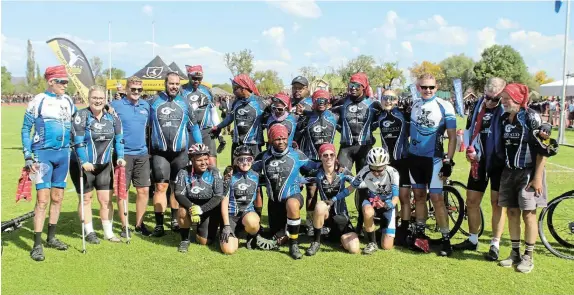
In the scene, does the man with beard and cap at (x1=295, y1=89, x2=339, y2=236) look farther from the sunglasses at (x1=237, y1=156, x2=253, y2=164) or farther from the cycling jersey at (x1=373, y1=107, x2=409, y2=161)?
the sunglasses at (x1=237, y1=156, x2=253, y2=164)

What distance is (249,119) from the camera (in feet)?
25.2

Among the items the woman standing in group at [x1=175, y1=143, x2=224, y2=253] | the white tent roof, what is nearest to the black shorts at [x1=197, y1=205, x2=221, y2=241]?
the woman standing in group at [x1=175, y1=143, x2=224, y2=253]

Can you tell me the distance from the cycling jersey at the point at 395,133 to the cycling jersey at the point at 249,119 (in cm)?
211

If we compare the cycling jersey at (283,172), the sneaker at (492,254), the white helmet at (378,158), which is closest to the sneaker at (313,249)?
the cycling jersey at (283,172)

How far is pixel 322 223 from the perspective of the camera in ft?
20.9

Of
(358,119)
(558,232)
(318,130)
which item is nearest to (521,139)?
(558,232)

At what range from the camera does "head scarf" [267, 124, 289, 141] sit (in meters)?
6.50

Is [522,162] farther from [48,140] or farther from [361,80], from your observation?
[48,140]

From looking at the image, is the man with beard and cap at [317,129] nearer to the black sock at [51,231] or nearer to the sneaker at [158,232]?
the sneaker at [158,232]

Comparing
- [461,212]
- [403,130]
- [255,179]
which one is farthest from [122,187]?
[461,212]

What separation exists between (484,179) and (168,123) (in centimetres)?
469

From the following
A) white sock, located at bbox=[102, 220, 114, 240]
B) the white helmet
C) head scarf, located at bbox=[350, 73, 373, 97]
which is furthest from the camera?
head scarf, located at bbox=[350, 73, 373, 97]

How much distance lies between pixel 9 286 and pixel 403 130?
538cm

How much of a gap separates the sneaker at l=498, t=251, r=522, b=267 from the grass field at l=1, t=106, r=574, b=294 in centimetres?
14
